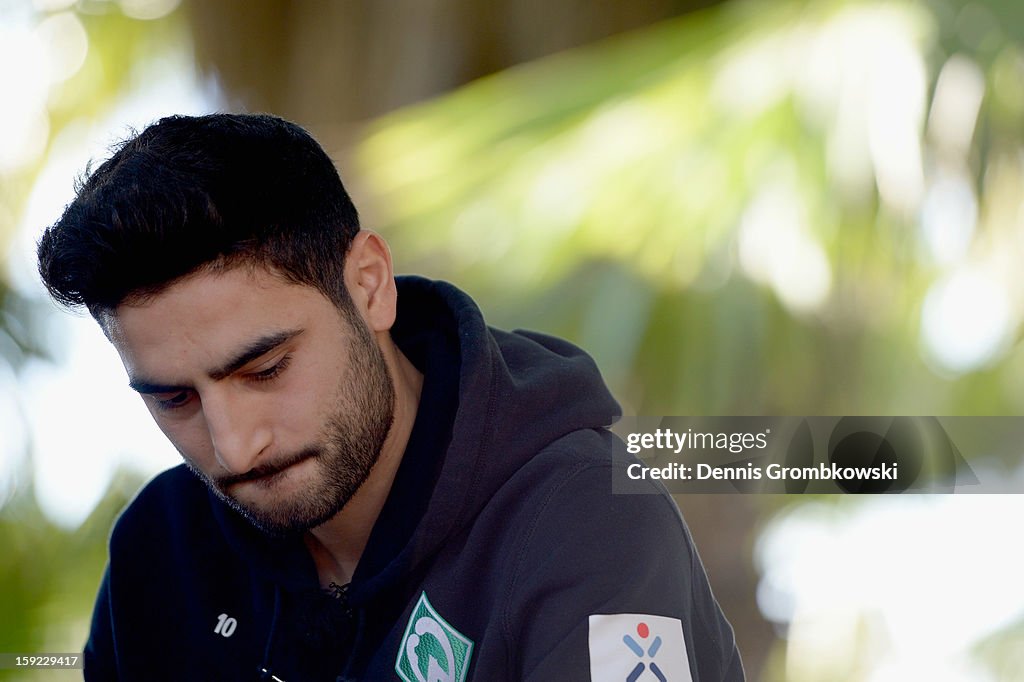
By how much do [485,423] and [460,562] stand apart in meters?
0.13

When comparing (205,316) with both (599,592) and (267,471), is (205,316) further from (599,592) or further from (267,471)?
(599,592)

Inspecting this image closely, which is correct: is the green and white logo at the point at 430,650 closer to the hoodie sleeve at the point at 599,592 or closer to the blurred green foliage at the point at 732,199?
the hoodie sleeve at the point at 599,592

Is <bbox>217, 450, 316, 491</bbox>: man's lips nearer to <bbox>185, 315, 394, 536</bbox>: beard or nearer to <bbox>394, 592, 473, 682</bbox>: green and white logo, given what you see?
<bbox>185, 315, 394, 536</bbox>: beard

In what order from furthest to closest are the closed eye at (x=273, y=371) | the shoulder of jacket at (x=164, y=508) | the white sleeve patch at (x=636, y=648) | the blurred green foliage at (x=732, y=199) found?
the blurred green foliage at (x=732, y=199) < the shoulder of jacket at (x=164, y=508) < the closed eye at (x=273, y=371) < the white sleeve patch at (x=636, y=648)

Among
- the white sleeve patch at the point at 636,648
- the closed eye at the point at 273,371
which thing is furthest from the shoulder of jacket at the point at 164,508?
the white sleeve patch at the point at 636,648

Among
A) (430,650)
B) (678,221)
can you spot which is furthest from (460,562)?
(678,221)

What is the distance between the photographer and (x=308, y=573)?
42.9 inches

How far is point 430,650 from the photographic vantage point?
0.97 m

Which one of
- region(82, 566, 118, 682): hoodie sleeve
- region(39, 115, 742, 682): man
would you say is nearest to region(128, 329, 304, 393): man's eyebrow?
region(39, 115, 742, 682): man

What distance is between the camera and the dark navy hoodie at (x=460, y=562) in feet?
2.91

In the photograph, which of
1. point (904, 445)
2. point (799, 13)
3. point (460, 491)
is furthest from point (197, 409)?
point (799, 13)

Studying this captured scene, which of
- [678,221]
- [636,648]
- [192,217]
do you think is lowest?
[636,648]

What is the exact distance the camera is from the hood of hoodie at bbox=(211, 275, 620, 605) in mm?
976

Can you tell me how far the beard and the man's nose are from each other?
36 millimetres
